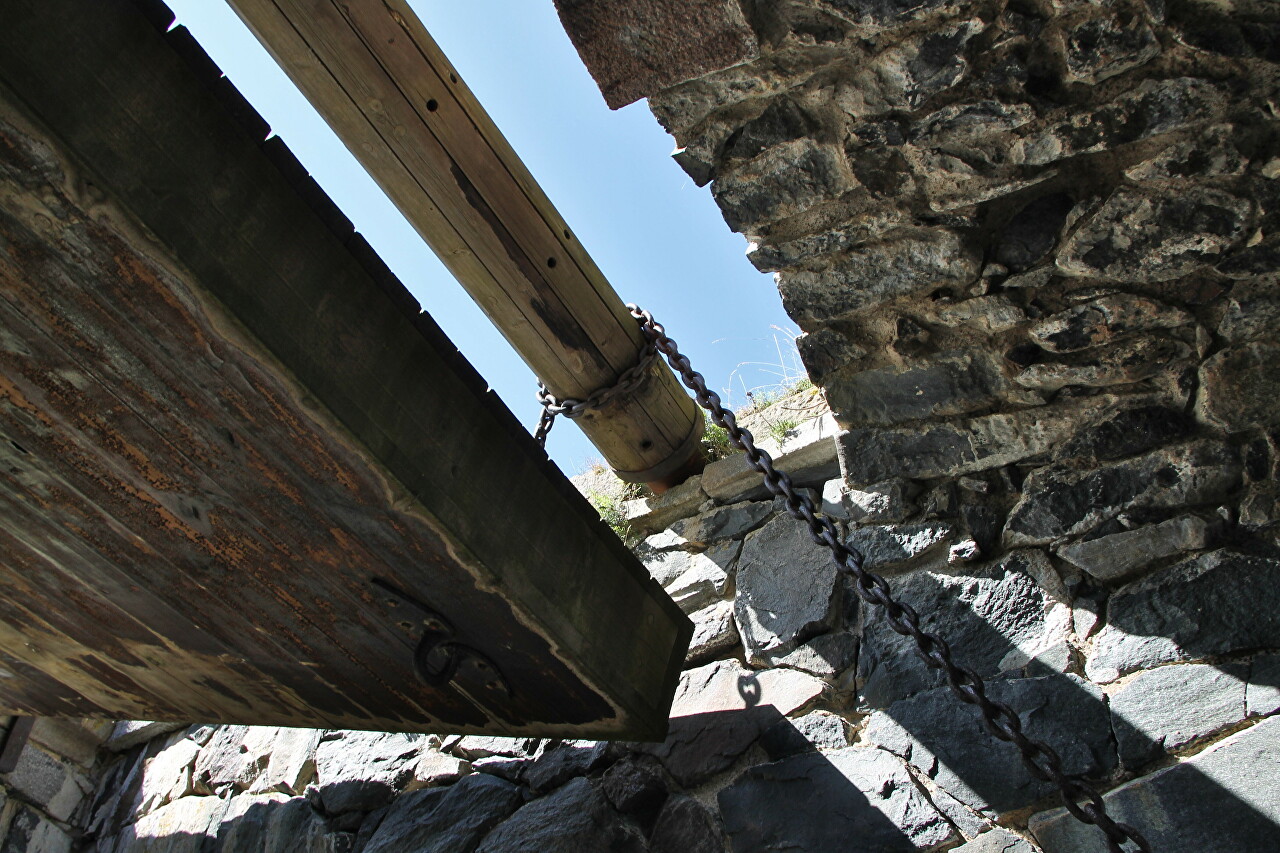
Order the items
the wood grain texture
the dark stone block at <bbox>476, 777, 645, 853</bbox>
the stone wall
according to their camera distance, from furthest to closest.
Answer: the stone wall < the dark stone block at <bbox>476, 777, 645, 853</bbox> < the wood grain texture

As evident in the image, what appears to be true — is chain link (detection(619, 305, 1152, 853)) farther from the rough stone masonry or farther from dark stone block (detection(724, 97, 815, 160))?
dark stone block (detection(724, 97, 815, 160))

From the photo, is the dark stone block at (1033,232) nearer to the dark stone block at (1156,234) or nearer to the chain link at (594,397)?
the dark stone block at (1156,234)

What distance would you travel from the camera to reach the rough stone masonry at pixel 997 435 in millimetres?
1919

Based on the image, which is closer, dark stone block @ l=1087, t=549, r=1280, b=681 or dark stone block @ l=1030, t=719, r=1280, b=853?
dark stone block @ l=1030, t=719, r=1280, b=853

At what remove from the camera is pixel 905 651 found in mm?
2391

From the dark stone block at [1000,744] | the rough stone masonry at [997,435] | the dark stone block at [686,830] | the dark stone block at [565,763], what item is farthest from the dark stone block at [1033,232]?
the dark stone block at [565,763]

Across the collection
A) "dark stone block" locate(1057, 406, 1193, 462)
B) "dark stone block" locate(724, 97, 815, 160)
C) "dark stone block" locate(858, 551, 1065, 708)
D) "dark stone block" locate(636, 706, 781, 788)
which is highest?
"dark stone block" locate(724, 97, 815, 160)

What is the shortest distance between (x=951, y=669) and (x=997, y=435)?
717mm

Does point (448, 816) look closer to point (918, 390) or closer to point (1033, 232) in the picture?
point (918, 390)

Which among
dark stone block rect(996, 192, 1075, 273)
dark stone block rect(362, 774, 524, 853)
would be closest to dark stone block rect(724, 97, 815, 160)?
dark stone block rect(996, 192, 1075, 273)

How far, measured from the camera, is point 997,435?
2396 millimetres

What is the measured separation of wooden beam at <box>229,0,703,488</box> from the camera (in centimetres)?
224

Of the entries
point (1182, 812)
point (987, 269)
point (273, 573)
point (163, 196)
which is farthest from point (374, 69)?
point (1182, 812)

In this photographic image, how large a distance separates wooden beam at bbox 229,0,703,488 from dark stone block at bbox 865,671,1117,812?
1.29 m
